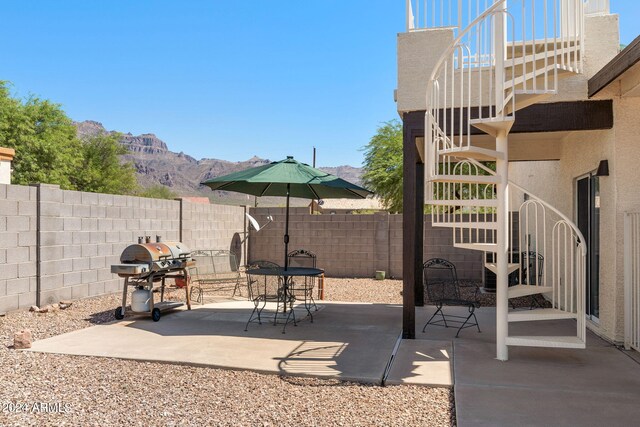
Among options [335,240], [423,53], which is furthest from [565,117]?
[335,240]

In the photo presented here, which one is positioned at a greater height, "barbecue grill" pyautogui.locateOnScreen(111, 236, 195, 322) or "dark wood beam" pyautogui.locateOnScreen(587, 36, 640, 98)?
"dark wood beam" pyautogui.locateOnScreen(587, 36, 640, 98)

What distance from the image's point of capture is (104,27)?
30.8m

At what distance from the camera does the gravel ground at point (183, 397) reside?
307 cm

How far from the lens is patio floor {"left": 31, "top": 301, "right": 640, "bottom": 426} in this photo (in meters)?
3.31

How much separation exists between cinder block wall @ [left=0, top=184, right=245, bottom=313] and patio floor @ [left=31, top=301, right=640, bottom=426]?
1.43 metres

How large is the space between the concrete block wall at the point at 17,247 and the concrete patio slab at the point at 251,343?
1.31m

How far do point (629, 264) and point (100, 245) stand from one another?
691 cm

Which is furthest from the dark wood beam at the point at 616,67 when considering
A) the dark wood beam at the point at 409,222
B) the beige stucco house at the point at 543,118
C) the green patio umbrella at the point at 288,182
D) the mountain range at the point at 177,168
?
the mountain range at the point at 177,168

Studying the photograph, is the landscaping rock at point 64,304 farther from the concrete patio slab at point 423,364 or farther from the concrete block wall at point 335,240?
the concrete block wall at point 335,240

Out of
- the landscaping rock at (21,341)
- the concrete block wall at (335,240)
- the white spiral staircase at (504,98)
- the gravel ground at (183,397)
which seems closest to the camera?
the gravel ground at (183,397)

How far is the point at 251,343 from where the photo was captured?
16.3 feet

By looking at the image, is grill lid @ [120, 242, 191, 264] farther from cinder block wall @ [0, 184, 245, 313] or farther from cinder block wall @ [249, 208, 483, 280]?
cinder block wall @ [249, 208, 483, 280]

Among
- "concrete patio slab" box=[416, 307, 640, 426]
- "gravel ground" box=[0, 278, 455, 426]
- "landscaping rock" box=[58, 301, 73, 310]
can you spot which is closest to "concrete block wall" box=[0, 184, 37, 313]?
"landscaping rock" box=[58, 301, 73, 310]

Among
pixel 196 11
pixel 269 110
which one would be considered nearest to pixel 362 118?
pixel 269 110
